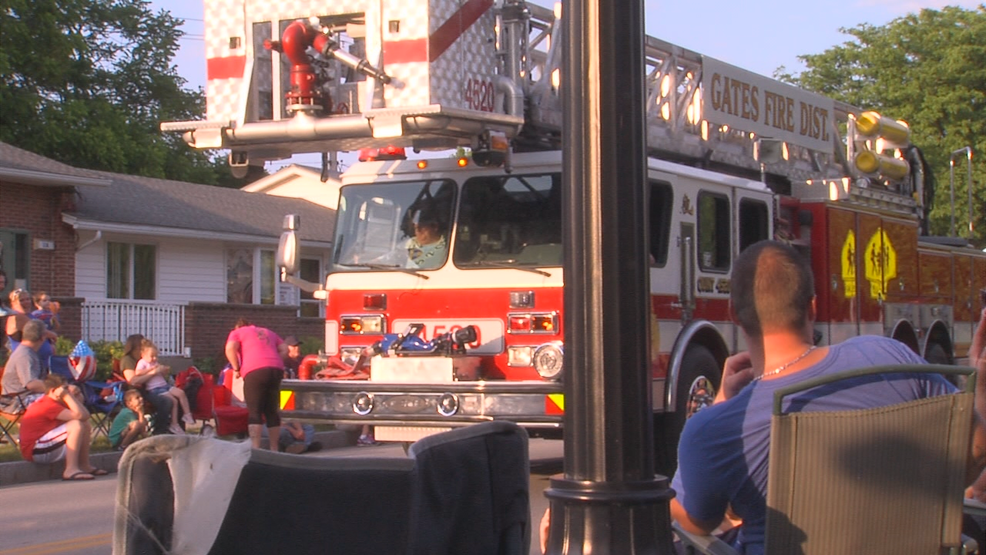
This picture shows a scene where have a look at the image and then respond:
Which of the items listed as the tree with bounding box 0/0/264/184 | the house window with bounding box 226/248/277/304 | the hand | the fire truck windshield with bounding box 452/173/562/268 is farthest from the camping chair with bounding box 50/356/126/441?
Answer: the tree with bounding box 0/0/264/184

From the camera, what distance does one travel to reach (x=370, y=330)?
1052cm

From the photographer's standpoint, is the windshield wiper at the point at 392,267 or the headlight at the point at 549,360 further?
the windshield wiper at the point at 392,267

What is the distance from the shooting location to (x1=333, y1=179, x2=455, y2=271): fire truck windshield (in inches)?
410

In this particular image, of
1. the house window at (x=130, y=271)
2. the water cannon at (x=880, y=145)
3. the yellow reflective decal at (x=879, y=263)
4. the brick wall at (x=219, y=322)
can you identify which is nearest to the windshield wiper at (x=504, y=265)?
the yellow reflective decal at (x=879, y=263)

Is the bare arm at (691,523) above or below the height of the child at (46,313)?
below

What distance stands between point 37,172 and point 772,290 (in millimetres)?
22703

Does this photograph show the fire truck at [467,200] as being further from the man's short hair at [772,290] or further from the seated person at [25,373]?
the man's short hair at [772,290]

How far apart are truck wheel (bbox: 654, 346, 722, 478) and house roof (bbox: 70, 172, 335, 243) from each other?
1445 cm

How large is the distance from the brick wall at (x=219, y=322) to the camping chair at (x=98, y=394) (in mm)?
10699

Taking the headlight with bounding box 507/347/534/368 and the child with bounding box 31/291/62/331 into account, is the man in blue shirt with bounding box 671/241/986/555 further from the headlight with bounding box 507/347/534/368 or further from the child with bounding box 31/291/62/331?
the child with bounding box 31/291/62/331

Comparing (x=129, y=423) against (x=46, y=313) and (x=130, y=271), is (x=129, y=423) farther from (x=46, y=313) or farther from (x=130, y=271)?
(x=130, y=271)

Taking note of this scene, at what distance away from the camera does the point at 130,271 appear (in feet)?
90.1

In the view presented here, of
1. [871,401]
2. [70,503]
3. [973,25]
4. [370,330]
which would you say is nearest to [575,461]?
[871,401]

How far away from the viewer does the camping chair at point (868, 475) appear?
10.3 ft
